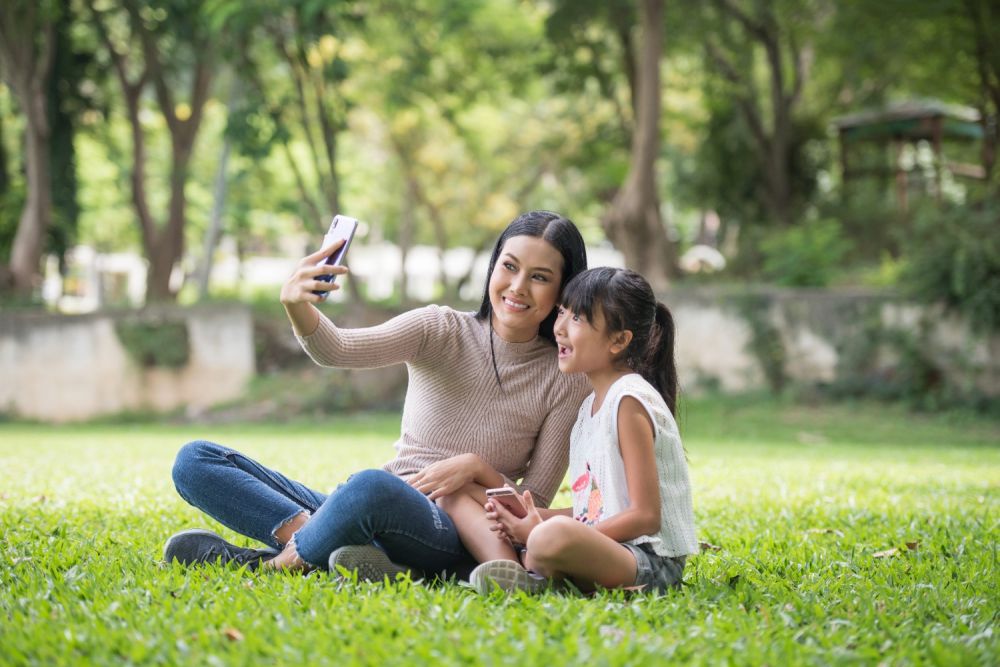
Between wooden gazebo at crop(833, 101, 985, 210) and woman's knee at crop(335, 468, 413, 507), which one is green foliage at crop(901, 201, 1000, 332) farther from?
woman's knee at crop(335, 468, 413, 507)

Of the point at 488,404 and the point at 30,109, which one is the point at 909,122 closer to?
the point at 30,109

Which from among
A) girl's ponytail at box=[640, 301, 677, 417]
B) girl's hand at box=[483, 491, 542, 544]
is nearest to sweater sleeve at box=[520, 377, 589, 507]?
girl's ponytail at box=[640, 301, 677, 417]

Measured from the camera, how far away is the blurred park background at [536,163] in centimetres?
1603

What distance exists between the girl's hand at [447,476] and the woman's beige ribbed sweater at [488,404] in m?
0.20

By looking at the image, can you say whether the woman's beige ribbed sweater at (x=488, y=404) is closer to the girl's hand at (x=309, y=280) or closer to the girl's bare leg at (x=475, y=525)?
the girl's bare leg at (x=475, y=525)

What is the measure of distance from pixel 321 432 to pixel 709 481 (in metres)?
7.54

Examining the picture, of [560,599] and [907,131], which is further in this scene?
[907,131]

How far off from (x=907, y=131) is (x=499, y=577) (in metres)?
19.0

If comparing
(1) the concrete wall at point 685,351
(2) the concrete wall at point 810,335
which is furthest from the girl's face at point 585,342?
(2) the concrete wall at point 810,335

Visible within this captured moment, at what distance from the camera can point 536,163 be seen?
26000mm

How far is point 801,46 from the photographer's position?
2080 cm

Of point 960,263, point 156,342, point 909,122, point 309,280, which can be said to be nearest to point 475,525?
point 309,280

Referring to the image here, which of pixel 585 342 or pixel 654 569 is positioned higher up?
pixel 585 342

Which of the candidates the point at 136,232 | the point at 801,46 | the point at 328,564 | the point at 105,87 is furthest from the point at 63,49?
the point at 328,564
